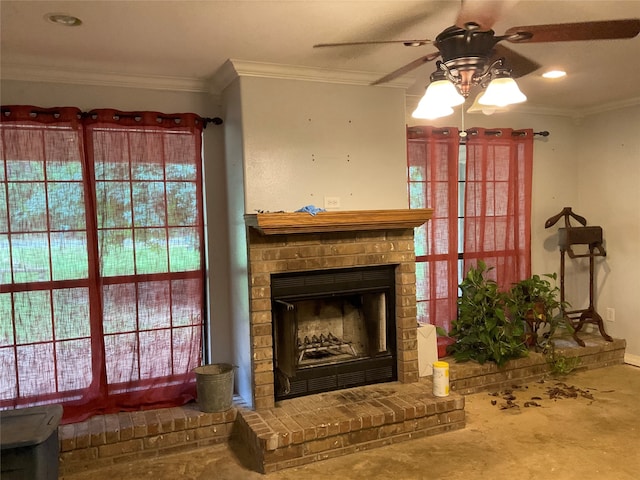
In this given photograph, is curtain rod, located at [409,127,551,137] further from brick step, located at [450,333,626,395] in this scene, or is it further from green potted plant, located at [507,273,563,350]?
brick step, located at [450,333,626,395]

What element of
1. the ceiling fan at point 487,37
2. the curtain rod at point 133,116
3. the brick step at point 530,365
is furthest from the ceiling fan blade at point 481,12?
the brick step at point 530,365

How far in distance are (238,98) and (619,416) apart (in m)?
3.15

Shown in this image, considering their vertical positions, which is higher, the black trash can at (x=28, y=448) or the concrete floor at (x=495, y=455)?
the black trash can at (x=28, y=448)

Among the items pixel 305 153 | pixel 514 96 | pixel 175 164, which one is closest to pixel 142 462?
pixel 175 164

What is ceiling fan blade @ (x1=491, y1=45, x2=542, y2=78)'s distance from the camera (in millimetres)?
1994

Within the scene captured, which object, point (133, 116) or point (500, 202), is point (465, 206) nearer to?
point (500, 202)

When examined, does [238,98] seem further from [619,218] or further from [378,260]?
[619,218]

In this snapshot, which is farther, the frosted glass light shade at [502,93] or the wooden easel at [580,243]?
the wooden easel at [580,243]

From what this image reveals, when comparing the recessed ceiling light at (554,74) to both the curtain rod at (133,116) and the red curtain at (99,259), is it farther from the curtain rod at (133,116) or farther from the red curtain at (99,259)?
the red curtain at (99,259)

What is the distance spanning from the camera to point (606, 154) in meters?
4.67

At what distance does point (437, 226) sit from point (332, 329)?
1232 millimetres

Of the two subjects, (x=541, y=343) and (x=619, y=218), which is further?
(x=619, y=218)

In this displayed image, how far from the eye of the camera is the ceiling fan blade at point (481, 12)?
1.67 meters

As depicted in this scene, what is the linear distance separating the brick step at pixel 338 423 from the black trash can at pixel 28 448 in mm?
993
